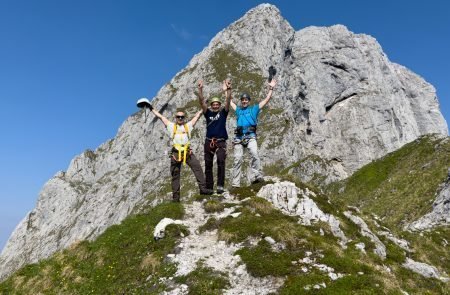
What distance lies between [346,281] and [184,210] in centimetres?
896

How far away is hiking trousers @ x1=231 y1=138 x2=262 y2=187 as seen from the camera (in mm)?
19594

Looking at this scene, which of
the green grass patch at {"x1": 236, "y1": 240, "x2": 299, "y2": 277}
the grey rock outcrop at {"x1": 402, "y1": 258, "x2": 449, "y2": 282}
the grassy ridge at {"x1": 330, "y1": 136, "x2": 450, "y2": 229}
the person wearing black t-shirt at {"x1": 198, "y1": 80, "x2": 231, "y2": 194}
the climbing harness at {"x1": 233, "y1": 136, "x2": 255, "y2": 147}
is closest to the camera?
the green grass patch at {"x1": 236, "y1": 240, "x2": 299, "y2": 277}

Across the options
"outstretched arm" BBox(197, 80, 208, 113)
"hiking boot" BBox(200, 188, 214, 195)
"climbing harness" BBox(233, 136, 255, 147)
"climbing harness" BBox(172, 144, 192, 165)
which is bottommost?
"hiking boot" BBox(200, 188, 214, 195)

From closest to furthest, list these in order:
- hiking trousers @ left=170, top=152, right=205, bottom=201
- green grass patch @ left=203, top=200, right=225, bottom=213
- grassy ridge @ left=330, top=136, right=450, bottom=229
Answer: green grass patch @ left=203, top=200, right=225, bottom=213, hiking trousers @ left=170, top=152, right=205, bottom=201, grassy ridge @ left=330, top=136, right=450, bottom=229

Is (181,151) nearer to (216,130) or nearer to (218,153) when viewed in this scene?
(218,153)

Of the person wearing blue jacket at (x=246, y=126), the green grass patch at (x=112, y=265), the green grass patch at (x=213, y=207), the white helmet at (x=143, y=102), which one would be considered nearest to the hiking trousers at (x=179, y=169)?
the green grass patch at (x=112, y=265)

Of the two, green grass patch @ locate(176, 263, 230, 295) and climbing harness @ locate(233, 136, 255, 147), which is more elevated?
climbing harness @ locate(233, 136, 255, 147)

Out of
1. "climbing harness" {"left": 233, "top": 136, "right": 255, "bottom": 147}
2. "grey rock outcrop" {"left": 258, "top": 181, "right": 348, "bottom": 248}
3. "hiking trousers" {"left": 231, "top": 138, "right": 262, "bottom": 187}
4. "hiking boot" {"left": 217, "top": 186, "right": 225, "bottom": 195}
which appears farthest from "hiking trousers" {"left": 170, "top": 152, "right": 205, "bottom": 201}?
"grey rock outcrop" {"left": 258, "top": 181, "right": 348, "bottom": 248}

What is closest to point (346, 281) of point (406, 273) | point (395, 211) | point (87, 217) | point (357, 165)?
point (406, 273)

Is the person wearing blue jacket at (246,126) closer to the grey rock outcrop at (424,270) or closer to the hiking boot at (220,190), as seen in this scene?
the hiking boot at (220,190)

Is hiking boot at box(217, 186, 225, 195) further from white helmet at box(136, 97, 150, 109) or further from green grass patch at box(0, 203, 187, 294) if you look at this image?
white helmet at box(136, 97, 150, 109)

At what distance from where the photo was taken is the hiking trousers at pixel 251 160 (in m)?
19.6

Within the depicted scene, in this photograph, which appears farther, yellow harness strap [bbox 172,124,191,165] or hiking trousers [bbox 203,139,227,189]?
hiking trousers [bbox 203,139,227,189]

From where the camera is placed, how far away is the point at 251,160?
20.4 meters
